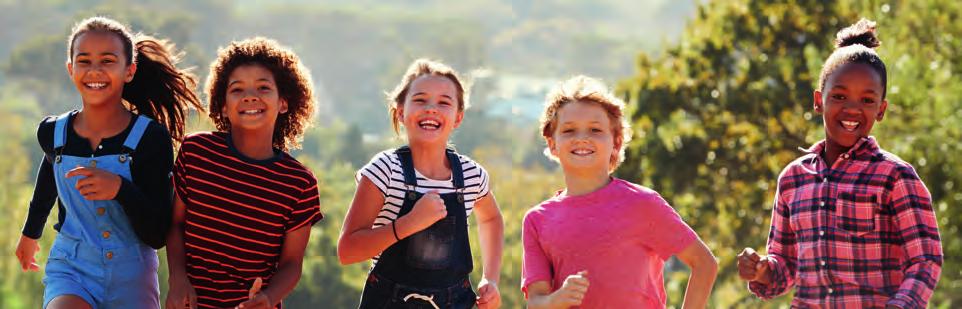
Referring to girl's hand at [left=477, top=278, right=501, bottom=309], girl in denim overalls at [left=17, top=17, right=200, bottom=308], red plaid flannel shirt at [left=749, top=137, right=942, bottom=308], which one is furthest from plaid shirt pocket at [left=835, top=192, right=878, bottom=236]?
girl in denim overalls at [left=17, top=17, right=200, bottom=308]

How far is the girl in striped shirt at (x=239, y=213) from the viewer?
190 inches

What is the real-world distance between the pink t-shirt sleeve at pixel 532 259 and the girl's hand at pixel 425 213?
0.32 m

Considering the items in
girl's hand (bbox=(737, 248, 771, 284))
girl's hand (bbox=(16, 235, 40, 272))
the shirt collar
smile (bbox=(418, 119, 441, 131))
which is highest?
smile (bbox=(418, 119, 441, 131))

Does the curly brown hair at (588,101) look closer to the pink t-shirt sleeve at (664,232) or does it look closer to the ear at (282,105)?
the pink t-shirt sleeve at (664,232)

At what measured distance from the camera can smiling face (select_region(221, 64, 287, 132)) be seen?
5.02m

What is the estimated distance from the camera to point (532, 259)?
4.72 metres

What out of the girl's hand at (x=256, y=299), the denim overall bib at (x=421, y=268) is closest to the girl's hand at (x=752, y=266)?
the denim overall bib at (x=421, y=268)

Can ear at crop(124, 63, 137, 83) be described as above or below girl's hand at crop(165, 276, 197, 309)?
above

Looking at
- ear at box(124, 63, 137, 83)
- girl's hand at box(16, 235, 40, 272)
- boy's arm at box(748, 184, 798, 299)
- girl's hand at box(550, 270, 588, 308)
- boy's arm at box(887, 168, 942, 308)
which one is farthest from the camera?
girl's hand at box(16, 235, 40, 272)

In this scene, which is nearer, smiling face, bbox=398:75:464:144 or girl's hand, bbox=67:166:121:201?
girl's hand, bbox=67:166:121:201

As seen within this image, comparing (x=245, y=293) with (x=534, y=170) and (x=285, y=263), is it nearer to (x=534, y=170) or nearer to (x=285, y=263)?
(x=285, y=263)

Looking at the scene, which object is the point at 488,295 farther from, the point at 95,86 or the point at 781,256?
the point at 95,86

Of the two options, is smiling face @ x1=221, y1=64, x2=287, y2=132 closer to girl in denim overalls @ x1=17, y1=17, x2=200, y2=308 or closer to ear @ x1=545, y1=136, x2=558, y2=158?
girl in denim overalls @ x1=17, y1=17, x2=200, y2=308

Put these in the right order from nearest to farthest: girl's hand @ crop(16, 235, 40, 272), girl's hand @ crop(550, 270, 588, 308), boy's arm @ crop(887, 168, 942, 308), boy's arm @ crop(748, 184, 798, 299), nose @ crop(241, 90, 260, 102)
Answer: girl's hand @ crop(550, 270, 588, 308), boy's arm @ crop(887, 168, 942, 308), boy's arm @ crop(748, 184, 798, 299), nose @ crop(241, 90, 260, 102), girl's hand @ crop(16, 235, 40, 272)
